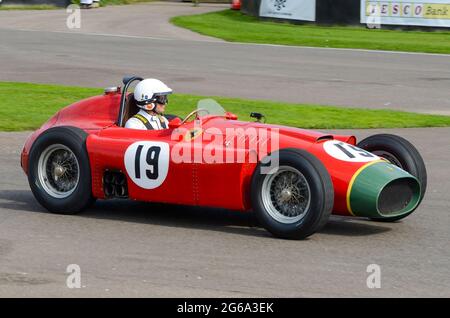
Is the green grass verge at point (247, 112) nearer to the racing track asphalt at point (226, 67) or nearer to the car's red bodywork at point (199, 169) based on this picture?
the racing track asphalt at point (226, 67)

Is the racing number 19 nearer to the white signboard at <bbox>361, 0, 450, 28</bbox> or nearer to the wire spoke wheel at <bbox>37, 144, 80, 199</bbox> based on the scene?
the wire spoke wheel at <bbox>37, 144, 80, 199</bbox>

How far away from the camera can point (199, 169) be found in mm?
7996

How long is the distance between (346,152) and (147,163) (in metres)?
1.60

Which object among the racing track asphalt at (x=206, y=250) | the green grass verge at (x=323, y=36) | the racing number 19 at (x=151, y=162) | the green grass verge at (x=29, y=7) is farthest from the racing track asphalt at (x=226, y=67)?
the racing number 19 at (x=151, y=162)

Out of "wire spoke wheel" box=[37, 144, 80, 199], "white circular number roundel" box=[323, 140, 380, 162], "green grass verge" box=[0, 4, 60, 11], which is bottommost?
"green grass verge" box=[0, 4, 60, 11]

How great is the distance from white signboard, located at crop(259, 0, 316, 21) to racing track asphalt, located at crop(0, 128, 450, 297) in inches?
897

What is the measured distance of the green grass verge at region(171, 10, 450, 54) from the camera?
27.0m

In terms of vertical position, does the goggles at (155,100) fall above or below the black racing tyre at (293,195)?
above

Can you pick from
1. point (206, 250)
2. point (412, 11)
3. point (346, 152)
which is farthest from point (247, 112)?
point (412, 11)

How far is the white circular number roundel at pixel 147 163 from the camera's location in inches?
321

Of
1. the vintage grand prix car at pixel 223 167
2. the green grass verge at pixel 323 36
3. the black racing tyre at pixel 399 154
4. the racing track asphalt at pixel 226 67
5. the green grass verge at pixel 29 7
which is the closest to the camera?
the vintage grand prix car at pixel 223 167

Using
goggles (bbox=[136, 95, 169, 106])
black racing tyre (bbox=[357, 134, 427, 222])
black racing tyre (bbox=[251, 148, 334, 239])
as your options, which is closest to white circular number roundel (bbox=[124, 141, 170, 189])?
goggles (bbox=[136, 95, 169, 106])

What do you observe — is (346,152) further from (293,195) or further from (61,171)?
(61,171)

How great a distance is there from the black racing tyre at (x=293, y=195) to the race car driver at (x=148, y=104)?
1.47m
